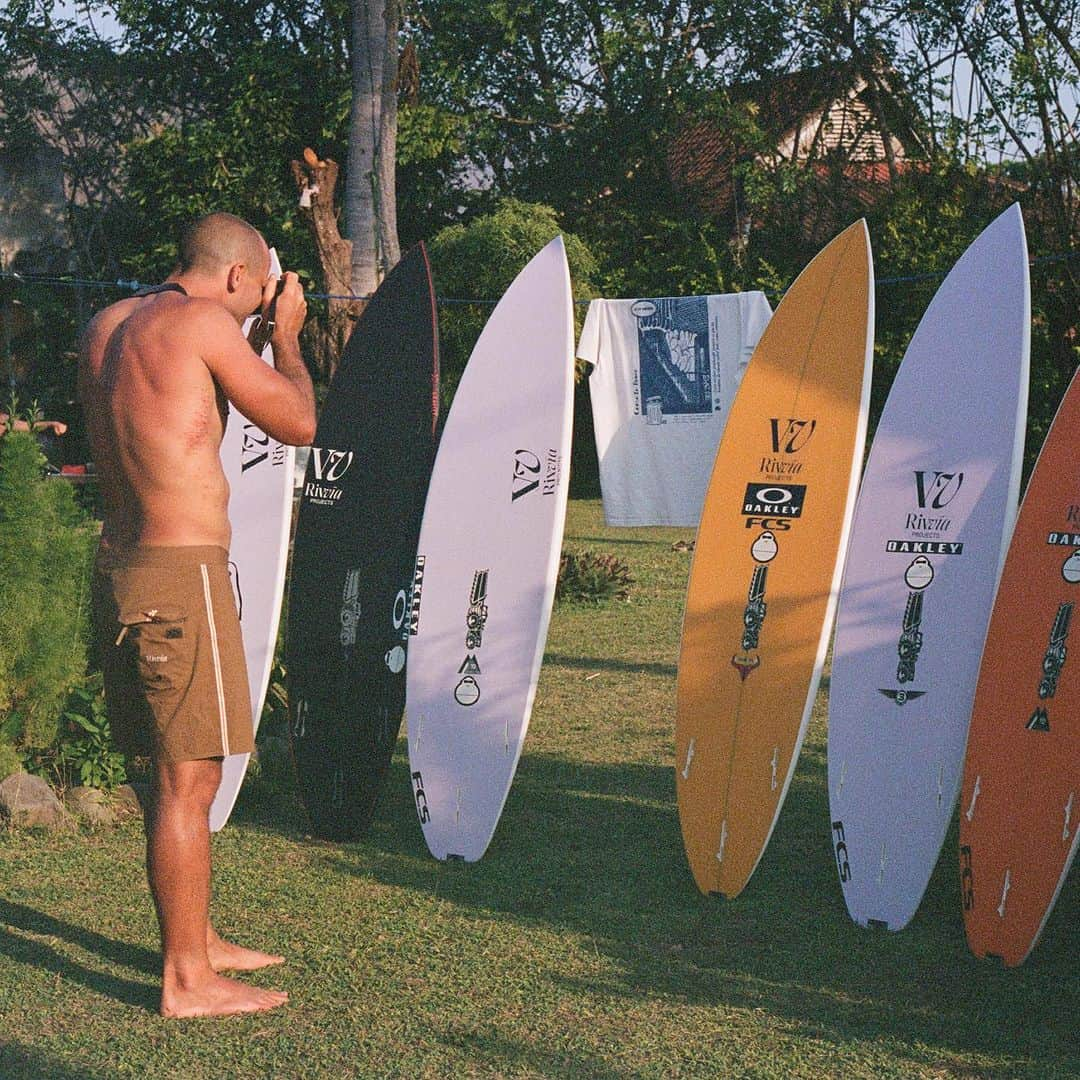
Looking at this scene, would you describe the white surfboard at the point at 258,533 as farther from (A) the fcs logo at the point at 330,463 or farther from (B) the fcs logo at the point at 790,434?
(B) the fcs logo at the point at 790,434

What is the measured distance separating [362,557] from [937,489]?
1.76 m

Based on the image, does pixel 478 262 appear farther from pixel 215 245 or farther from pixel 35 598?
pixel 215 245

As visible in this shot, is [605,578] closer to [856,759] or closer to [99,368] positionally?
[856,759]

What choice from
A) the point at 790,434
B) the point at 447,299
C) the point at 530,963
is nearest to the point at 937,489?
the point at 790,434

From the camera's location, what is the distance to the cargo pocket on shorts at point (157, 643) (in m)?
2.65

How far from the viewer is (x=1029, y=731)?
A: 9.91 feet

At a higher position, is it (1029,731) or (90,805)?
(1029,731)

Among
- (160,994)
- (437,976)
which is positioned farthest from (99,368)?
(437,976)

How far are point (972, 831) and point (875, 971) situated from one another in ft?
1.47

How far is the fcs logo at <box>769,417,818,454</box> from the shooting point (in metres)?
3.64

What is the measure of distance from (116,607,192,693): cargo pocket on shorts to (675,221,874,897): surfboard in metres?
1.53

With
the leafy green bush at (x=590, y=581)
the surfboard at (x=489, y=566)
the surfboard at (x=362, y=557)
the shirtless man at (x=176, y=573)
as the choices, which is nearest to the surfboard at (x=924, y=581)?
the surfboard at (x=489, y=566)

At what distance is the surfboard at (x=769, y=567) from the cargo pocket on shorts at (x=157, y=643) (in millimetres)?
1535

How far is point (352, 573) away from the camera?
4008 millimetres
